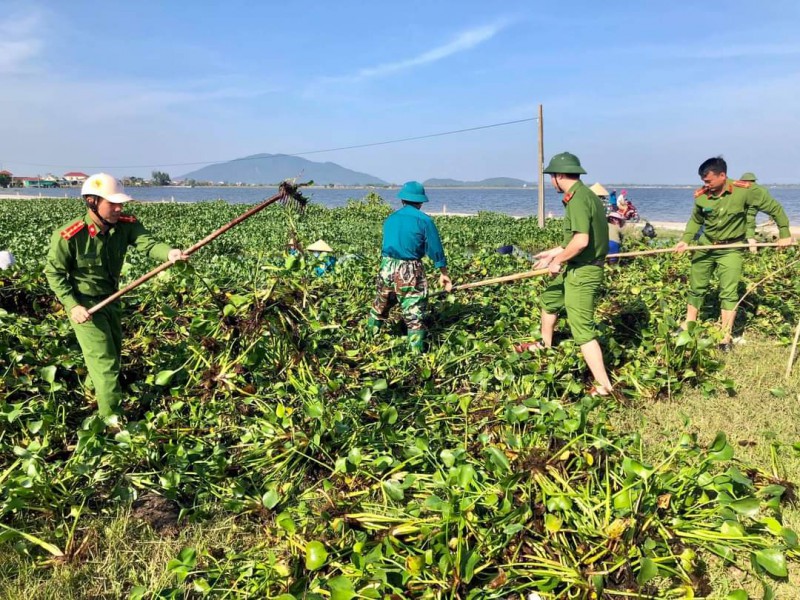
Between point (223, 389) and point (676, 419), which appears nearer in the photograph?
point (223, 389)

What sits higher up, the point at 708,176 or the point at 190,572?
the point at 708,176

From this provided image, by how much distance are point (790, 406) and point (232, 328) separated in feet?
14.2

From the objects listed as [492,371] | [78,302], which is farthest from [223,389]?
[492,371]

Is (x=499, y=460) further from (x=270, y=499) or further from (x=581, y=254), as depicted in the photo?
(x=581, y=254)

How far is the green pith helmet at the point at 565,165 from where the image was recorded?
166 inches

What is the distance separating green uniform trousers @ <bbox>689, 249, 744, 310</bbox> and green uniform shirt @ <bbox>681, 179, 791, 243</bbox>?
7.2 inches

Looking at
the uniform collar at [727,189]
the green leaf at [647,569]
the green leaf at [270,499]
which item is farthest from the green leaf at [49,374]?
the uniform collar at [727,189]

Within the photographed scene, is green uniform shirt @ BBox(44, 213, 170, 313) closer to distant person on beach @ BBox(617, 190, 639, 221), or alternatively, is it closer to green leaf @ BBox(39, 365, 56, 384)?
green leaf @ BBox(39, 365, 56, 384)

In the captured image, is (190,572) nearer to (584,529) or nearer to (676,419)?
(584,529)

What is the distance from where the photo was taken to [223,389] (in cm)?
369

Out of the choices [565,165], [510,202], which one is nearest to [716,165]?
[565,165]

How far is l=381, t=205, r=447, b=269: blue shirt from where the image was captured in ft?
16.1

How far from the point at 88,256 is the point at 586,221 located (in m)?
3.59

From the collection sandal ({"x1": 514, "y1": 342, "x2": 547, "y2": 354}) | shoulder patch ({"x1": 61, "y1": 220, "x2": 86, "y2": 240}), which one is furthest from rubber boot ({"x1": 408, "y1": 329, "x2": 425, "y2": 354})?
shoulder patch ({"x1": 61, "y1": 220, "x2": 86, "y2": 240})
